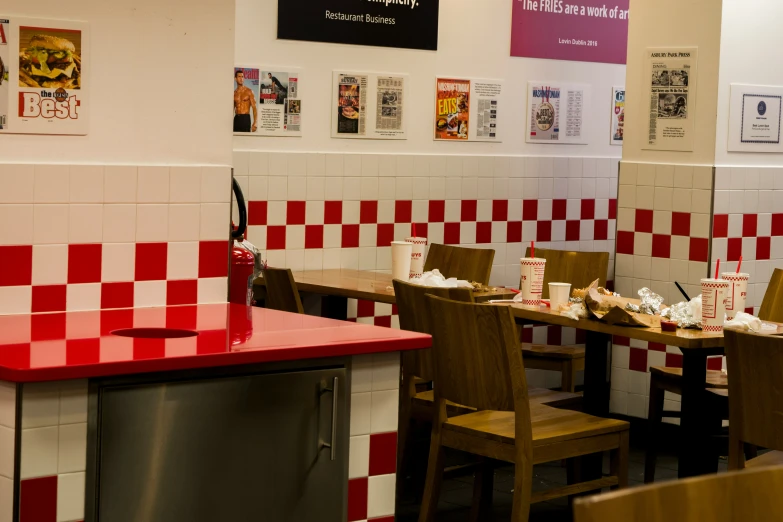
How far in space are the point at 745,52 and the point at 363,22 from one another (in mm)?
1949

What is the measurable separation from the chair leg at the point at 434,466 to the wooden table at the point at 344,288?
0.78 m

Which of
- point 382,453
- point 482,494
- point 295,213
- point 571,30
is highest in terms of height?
point 571,30

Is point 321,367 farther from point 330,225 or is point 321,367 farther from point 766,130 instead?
point 766,130

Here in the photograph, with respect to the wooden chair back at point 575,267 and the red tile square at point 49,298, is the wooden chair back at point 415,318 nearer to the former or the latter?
the red tile square at point 49,298

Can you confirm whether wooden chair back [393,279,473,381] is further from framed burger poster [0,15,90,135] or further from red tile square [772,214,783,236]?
red tile square [772,214,783,236]

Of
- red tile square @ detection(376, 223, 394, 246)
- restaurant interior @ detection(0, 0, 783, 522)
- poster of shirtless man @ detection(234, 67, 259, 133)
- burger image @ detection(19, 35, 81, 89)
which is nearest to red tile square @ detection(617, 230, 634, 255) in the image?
restaurant interior @ detection(0, 0, 783, 522)

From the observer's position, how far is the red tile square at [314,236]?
5711 mm

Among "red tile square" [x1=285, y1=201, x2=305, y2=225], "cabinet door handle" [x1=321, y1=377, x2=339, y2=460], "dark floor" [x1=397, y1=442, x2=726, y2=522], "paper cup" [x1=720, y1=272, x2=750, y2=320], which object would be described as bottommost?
"dark floor" [x1=397, y1=442, x2=726, y2=522]

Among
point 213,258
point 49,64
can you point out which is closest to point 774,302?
point 213,258

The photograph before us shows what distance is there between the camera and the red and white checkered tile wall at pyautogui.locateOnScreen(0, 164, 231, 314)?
3189 millimetres

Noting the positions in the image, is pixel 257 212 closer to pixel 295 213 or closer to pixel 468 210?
pixel 295 213

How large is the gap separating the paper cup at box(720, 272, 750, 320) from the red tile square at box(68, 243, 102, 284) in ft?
7.33

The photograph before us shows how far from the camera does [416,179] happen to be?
604cm

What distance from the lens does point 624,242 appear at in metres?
6.16
